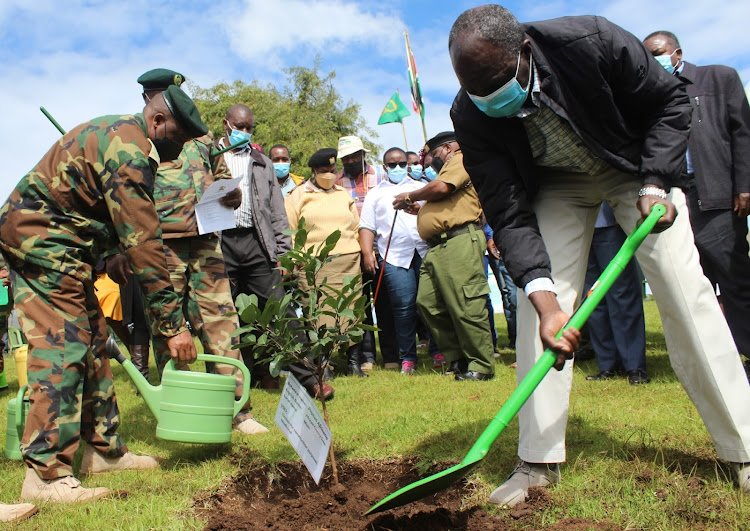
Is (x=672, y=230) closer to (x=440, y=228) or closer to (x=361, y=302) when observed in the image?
(x=361, y=302)

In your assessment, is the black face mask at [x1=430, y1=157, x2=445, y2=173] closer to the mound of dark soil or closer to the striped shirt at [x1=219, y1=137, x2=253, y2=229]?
the striped shirt at [x1=219, y1=137, x2=253, y2=229]

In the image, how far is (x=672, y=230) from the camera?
2.74m

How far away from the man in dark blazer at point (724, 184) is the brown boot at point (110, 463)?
4.05 m

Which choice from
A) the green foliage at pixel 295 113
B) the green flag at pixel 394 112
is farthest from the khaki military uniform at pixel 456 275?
the green foliage at pixel 295 113

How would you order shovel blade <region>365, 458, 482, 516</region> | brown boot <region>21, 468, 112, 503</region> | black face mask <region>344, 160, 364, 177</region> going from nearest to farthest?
shovel blade <region>365, 458, 482, 516</region>, brown boot <region>21, 468, 112, 503</region>, black face mask <region>344, 160, 364, 177</region>

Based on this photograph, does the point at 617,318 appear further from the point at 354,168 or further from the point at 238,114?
the point at 354,168

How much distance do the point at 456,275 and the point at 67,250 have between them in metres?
3.55

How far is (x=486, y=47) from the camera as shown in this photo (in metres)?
2.37

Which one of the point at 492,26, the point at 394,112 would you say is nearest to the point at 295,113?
the point at 394,112

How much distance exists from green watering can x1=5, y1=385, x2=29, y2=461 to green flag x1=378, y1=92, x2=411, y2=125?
8.99 meters

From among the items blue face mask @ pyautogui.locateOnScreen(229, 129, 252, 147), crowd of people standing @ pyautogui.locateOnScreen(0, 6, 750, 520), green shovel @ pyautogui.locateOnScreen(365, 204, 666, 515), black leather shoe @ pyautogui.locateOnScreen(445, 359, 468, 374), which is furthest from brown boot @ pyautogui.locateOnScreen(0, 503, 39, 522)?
black leather shoe @ pyautogui.locateOnScreen(445, 359, 468, 374)

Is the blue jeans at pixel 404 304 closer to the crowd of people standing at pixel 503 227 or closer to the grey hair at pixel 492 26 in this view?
the crowd of people standing at pixel 503 227

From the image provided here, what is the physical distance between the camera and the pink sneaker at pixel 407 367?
653 centimetres

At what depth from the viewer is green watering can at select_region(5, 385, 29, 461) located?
3.29 metres
